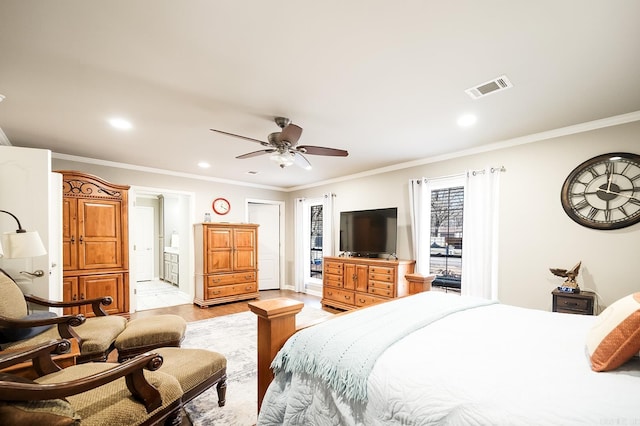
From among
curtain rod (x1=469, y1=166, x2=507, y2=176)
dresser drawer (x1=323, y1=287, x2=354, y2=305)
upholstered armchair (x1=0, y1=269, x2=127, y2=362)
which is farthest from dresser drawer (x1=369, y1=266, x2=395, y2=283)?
upholstered armchair (x1=0, y1=269, x2=127, y2=362)

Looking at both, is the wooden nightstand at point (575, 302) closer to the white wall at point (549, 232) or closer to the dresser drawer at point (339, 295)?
the white wall at point (549, 232)

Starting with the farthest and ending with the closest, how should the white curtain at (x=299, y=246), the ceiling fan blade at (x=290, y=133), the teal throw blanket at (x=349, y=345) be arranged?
the white curtain at (x=299, y=246)
the ceiling fan blade at (x=290, y=133)
the teal throw blanket at (x=349, y=345)

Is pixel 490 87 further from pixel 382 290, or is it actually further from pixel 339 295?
pixel 339 295

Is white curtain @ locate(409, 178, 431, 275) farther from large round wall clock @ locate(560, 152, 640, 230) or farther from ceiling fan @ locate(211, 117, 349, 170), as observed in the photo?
ceiling fan @ locate(211, 117, 349, 170)

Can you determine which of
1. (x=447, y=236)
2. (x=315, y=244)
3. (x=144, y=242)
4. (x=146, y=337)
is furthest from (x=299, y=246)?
(x=144, y=242)

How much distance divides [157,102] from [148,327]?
2.08m

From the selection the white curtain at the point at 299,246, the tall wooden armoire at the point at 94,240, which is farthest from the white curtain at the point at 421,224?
the tall wooden armoire at the point at 94,240

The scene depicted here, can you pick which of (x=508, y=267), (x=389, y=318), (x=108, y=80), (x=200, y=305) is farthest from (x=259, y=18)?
(x=200, y=305)

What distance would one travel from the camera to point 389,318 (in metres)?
1.68

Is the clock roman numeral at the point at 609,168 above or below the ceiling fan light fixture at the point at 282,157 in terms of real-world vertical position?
below

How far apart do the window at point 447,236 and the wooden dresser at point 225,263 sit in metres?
3.51

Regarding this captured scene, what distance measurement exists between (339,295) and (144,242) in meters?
6.17

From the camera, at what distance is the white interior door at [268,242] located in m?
6.67

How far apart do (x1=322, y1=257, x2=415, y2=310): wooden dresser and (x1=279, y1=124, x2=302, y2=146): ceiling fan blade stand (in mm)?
2548
